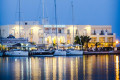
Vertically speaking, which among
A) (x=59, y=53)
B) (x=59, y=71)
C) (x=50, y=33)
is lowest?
(x=59, y=71)

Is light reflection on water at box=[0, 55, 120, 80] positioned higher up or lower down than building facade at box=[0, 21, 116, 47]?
lower down

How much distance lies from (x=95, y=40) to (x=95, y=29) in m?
4.72

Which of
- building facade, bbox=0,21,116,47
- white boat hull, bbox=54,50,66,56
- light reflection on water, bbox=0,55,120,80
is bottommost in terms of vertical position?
light reflection on water, bbox=0,55,120,80

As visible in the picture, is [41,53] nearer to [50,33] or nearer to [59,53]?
[59,53]

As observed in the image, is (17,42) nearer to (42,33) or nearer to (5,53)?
(5,53)

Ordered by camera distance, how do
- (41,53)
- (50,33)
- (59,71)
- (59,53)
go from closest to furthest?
(59,71) → (41,53) → (59,53) → (50,33)

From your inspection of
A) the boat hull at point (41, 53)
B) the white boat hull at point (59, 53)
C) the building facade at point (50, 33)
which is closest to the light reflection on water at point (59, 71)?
the boat hull at point (41, 53)

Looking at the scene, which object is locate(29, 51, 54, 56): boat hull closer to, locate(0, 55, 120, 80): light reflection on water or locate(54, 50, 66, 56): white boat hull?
locate(54, 50, 66, 56): white boat hull

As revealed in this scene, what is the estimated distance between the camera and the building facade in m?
83.2

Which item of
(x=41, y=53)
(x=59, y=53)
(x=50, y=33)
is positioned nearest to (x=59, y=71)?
(x=41, y=53)

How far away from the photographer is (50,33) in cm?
8388

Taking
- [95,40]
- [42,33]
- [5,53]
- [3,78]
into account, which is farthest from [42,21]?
[3,78]

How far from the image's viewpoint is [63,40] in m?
83.1

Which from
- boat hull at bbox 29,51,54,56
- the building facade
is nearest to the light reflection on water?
boat hull at bbox 29,51,54,56
